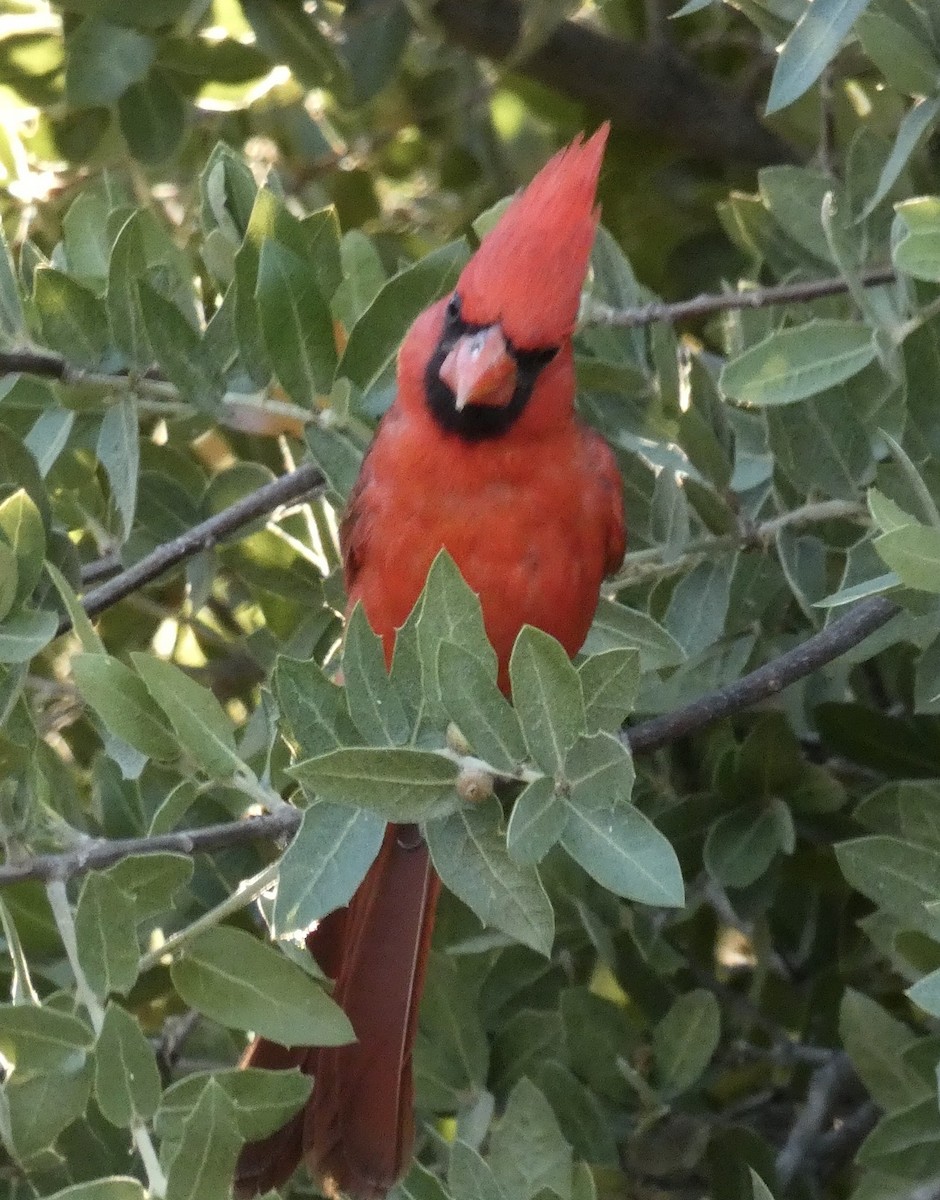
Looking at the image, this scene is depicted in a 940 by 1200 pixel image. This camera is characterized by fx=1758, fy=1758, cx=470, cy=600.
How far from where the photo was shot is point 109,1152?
189 centimetres

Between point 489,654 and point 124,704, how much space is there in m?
0.37

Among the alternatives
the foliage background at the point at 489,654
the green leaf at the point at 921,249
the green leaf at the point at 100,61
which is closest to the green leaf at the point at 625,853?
the foliage background at the point at 489,654

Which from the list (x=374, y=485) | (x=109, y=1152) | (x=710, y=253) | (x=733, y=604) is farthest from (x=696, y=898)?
(x=710, y=253)

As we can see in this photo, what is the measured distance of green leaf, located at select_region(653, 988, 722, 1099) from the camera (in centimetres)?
212

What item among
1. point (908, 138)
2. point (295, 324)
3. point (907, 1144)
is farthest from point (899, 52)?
point (907, 1144)

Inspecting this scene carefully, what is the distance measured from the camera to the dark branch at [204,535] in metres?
2.00

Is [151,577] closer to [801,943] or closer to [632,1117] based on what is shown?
[632,1117]

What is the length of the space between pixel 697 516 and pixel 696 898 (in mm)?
536

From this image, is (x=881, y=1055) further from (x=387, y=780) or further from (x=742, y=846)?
(x=387, y=780)

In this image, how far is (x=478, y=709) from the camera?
1510 millimetres

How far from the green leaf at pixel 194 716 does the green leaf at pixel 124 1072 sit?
26cm

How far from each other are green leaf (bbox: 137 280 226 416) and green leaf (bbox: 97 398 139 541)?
0.06m

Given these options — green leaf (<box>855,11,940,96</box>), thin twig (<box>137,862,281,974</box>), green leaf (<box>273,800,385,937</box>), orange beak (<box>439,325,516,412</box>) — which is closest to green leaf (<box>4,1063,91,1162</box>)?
thin twig (<box>137,862,281,974</box>)

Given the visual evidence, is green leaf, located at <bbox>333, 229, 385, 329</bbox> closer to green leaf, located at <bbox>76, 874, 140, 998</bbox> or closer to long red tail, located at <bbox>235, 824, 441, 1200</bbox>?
long red tail, located at <bbox>235, 824, 441, 1200</bbox>
